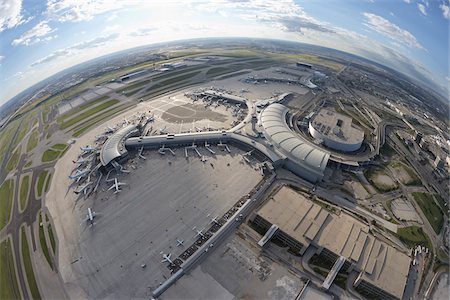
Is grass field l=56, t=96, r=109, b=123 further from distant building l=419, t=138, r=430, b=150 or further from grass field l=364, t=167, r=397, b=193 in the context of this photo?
distant building l=419, t=138, r=430, b=150

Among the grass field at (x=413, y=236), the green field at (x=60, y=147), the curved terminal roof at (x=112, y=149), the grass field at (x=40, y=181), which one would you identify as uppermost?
the grass field at (x=413, y=236)

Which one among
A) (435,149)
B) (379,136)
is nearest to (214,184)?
(379,136)

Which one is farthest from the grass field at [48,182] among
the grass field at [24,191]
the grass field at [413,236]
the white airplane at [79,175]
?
the grass field at [413,236]

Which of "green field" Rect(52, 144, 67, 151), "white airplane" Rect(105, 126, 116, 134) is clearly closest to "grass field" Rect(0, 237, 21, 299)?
"green field" Rect(52, 144, 67, 151)

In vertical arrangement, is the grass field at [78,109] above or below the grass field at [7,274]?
above

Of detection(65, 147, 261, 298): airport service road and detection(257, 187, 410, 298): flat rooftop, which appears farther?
detection(257, 187, 410, 298): flat rooftop

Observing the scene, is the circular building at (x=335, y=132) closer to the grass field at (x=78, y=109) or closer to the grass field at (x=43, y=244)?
the grass field at (x=43, y=244)

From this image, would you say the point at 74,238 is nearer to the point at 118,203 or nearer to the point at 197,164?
the point at 118,203

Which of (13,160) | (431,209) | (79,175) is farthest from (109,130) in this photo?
(431,209)
